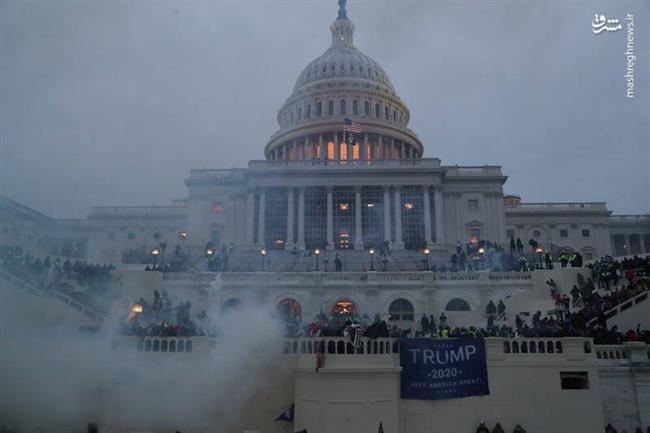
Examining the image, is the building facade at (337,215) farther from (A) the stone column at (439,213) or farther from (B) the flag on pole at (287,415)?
(B) the flag on pole at (287,415)

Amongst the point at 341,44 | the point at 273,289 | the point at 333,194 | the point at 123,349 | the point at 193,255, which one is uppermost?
the point at 341,44

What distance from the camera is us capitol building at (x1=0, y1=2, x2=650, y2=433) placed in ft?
68.7

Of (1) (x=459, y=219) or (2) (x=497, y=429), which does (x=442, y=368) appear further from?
(1) (x=459, y=219)

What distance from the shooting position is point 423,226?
6297 centimetres

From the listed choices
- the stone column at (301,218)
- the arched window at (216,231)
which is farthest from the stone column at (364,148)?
the arched window at (216,231)

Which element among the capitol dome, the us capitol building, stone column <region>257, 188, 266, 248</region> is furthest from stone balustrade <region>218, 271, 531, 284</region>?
the capitol dome

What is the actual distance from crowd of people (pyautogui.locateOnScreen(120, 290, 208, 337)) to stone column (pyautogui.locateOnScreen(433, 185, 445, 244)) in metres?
34.6

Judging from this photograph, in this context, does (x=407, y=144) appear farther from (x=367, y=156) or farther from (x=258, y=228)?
(x=258, y=228)

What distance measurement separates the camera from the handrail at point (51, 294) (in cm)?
2686

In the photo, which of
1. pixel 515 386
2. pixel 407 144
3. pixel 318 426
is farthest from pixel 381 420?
pixel 407 144

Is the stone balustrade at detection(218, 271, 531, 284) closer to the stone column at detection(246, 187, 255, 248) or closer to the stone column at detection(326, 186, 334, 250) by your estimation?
the stone column at detection(326, 186, 334, 250)

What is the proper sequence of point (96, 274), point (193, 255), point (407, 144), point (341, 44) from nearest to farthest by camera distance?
point (96, 274) < point (193, 255) < point (407, 144) < point (341, 44)

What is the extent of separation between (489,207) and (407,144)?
2397cm

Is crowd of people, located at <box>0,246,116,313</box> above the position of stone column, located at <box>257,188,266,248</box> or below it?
below
